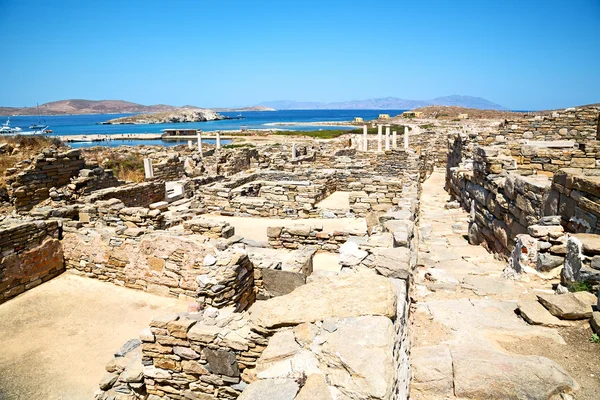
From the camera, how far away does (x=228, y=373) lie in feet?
13.2

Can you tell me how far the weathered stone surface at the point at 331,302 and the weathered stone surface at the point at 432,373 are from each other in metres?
0.59

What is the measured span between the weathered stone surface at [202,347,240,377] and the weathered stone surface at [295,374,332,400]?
1680 mm

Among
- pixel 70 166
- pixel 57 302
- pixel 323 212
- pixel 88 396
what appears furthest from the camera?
pixel 70 166

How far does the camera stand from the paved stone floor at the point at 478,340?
268cm

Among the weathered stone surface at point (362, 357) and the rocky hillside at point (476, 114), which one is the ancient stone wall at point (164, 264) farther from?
the rocky hillside at point (476, 114)

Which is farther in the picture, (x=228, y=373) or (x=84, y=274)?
(x=84, y=274)

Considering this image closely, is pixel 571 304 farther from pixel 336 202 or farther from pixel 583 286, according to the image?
pixel 336 202

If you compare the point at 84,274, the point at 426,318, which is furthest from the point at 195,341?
the point at 84,274

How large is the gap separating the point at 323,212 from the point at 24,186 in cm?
1002

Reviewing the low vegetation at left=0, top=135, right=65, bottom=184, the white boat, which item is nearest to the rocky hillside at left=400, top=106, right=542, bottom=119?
the low vegetation at left=0, top=135, right=65, bottom=184

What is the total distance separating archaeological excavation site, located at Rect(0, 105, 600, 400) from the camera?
278cm

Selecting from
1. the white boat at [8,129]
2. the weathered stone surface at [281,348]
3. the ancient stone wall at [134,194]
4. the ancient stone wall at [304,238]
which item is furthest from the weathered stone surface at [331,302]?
the white boat at [8,129]

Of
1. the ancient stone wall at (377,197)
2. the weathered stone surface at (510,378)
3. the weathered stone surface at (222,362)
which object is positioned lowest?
the weathered stone surface at (222,362)

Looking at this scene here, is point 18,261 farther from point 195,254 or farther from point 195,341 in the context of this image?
point 195,341
